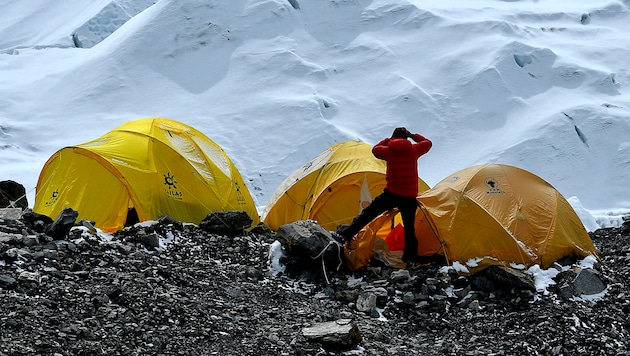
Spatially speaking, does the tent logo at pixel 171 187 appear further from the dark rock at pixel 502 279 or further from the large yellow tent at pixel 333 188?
the dark rock at pixel 502 279

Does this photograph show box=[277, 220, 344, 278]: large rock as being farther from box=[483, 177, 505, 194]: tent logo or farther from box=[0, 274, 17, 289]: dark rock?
box=[0, 274, 17, 289]: dark rock

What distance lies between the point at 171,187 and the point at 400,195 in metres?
4.14

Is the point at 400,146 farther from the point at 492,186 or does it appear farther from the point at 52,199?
the point at 52,199

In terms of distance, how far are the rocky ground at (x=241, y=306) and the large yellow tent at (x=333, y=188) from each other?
9.05 ft

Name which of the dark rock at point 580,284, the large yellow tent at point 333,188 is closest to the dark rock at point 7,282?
the dark rock at point 580,284

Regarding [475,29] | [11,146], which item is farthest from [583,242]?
[475,29]

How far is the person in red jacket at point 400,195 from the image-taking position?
924cm

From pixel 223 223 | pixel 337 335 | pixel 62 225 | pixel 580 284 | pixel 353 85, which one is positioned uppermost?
pixel 62 225

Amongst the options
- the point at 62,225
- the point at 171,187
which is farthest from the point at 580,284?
the point at 171,187

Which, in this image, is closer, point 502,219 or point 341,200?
point 502,219

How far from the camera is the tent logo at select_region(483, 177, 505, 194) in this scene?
377 inches

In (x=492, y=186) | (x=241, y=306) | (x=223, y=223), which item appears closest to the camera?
(x=241, y=306)

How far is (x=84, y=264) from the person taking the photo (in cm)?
771

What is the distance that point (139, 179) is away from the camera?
11.4 meters
